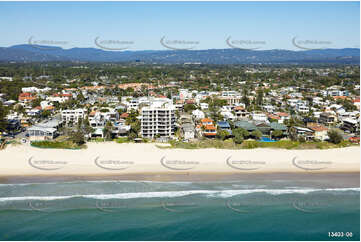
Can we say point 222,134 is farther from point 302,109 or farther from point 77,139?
point 302,109

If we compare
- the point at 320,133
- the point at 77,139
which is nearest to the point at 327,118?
the point at 320,133

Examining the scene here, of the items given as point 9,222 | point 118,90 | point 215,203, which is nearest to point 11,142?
point 9,222

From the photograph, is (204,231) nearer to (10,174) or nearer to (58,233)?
(58,233)

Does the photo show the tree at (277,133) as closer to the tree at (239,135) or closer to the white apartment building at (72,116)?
the tree at (239,135)

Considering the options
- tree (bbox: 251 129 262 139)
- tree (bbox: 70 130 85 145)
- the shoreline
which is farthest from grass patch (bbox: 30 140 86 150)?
tree (bbox: 251 129 262 139)

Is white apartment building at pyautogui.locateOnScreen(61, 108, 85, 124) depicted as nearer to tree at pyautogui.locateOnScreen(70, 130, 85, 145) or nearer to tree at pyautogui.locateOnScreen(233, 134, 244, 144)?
tree at pyautogui.locateOnScreen(70, 130, 85, 145)

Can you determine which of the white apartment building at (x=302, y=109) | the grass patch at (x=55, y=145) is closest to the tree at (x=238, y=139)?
the grass patch at (x=55, y=145)

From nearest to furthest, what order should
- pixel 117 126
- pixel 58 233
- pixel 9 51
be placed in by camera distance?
pixel 58 233 → pixel 117 126 → pixel 9 51
